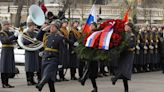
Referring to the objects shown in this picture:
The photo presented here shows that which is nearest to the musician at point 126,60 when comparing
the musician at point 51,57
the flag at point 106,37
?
the flag at point 106,37

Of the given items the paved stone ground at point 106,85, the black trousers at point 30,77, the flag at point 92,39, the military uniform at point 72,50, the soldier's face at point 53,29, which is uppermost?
the soldier's face at point 53,29

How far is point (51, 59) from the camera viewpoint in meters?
10.7

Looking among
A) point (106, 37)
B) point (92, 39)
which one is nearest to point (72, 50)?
point (92, 39)

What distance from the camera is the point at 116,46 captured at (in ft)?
37.9

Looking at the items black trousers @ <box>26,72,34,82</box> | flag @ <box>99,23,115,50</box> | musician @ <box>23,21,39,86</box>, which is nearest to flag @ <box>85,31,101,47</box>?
flag @ <box>99,23,115,50</box>

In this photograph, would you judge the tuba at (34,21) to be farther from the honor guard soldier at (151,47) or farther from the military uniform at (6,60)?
the honor guard soldier at (151,47)

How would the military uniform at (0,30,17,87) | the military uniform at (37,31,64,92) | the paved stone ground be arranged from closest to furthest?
the military uniform at (37,31,64,92) < the paved stone ground < the military uniform at (0,30,17,87)

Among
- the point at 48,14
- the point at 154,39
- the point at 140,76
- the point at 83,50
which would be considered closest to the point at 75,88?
the point at 83,50

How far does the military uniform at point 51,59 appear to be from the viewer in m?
10.7

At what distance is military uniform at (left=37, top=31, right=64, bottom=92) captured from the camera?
10.7 metres

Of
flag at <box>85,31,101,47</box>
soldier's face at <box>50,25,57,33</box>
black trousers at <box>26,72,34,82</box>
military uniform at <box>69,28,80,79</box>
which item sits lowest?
black trousers at <box>26,72,34,82</box>

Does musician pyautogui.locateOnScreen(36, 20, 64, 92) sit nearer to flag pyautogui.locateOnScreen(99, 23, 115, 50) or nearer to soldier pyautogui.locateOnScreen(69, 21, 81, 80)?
flag pyautogui.locateOnScreen(99, 23, 115, 50)

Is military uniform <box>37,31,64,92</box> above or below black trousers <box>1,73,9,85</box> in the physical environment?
above

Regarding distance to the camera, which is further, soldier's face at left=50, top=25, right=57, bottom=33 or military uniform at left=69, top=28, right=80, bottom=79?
military uniform at left=69, top=28, right=80, bottom=79
